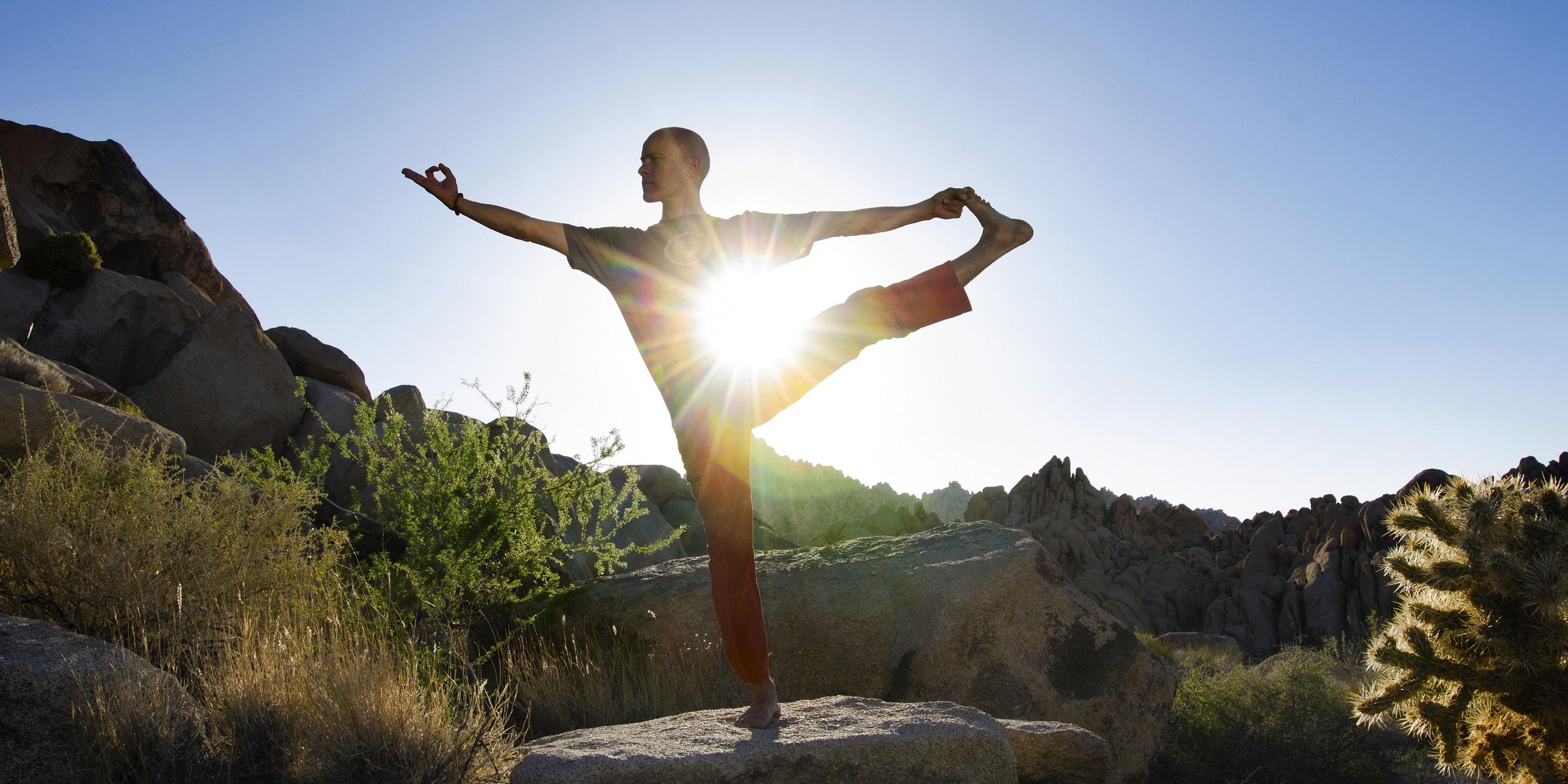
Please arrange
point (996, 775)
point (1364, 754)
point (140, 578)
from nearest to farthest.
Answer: point (996, 775)
point (140, 578)
point (1364, 754)

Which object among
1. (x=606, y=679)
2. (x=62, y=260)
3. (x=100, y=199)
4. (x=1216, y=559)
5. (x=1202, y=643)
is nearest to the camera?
(x=606, y=679)

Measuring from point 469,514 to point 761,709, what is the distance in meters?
3.96

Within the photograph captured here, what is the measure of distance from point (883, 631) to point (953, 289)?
11.5 feet

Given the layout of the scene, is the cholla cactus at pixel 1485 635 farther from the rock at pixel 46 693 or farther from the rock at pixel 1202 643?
the rock at pixel 1202 643

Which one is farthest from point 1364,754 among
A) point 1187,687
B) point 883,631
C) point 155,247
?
point 155,247

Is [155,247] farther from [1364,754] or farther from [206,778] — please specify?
[1364,754]

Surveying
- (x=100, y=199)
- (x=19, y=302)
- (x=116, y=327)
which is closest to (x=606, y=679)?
(x=19, y=302)

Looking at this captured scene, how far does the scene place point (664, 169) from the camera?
389 centimetres

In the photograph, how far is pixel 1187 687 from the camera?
925 centimetres

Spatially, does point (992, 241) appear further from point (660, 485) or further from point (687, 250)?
point (660, 485)

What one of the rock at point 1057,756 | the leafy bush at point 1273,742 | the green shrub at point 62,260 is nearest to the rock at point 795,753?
the rock at point 1057,756

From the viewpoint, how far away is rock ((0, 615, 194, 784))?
328 cm

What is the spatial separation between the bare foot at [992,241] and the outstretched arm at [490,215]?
5.83ft

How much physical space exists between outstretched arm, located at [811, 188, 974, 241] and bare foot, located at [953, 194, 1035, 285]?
7.2 inches
